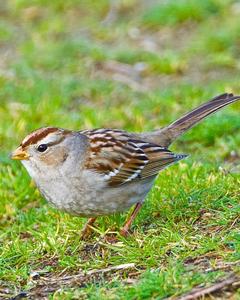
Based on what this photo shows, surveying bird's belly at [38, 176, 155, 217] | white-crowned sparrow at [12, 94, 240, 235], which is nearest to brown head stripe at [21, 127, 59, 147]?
white-crowned sparrow at [12, 94, 240, 235]

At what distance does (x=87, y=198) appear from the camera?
234 inches

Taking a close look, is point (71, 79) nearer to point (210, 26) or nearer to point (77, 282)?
point (210, 26)

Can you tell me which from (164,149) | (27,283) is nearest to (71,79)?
(164,149)

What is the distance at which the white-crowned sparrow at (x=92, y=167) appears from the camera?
5977 millimetres

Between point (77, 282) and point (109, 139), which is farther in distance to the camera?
point (109, 139)

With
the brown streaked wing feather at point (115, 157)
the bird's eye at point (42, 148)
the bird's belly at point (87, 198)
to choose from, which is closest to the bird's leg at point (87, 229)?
the bird's belly at point (87, 198)

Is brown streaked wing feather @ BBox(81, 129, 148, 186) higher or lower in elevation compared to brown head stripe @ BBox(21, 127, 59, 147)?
lower

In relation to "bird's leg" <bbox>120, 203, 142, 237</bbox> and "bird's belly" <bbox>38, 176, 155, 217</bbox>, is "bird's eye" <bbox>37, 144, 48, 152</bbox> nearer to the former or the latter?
"bird's belly" <bbox>38, 176, 155, 217</bbox>

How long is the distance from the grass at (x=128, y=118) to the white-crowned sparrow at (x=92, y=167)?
0.28 meters

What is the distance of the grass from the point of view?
5504mm

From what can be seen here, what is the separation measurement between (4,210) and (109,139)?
1.38m

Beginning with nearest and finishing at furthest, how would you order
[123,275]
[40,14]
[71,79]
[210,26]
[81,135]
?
[123,275], [81,135], [71,79], [210,26], [40,14]

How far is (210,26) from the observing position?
37.8 feet

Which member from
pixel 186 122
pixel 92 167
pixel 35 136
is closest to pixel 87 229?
pixel 92 167
